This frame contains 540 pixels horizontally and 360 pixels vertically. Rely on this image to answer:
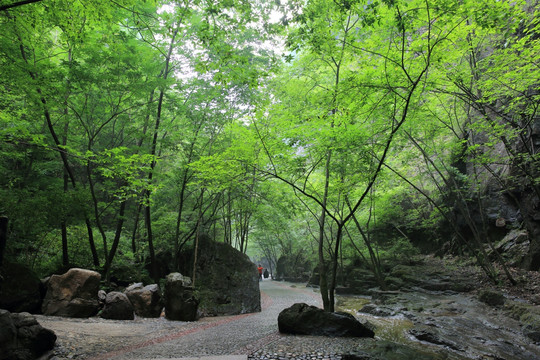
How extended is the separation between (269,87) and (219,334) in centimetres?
839

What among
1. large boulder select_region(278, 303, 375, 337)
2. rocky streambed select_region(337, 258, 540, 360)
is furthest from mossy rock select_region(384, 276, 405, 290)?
large boulder select_region(278, 303, 375, 337)

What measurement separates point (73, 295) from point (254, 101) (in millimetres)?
8112

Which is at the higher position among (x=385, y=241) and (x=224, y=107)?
(x=224, y=107)

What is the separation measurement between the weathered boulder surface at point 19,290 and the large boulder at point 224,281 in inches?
185

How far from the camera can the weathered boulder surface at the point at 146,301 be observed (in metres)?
7.99

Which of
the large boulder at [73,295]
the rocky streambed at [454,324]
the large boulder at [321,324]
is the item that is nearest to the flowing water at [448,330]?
the rocky streambed at [454,324]

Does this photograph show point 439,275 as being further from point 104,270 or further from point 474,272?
point 104,270

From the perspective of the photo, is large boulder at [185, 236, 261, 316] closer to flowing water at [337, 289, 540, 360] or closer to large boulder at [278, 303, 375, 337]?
flowing water at [337, 289, 540, 360]

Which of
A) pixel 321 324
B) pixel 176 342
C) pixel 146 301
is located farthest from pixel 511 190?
pixel 146 301

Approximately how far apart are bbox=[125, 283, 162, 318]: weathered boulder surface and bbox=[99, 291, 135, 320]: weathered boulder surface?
1.39 ft

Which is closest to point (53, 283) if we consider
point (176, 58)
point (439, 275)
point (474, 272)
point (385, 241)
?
point (176, 58)

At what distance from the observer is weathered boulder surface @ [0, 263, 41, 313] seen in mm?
5953

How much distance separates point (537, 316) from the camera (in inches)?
235

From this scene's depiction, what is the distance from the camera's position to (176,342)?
5.29m
